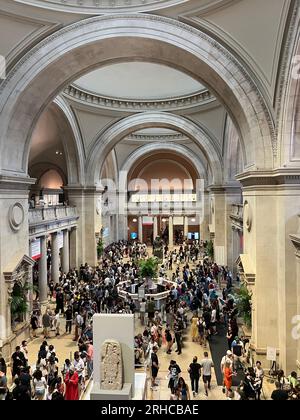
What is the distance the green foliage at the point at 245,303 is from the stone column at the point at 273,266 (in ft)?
1.13

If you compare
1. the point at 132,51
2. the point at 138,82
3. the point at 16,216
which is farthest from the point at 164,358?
the point at 138,82

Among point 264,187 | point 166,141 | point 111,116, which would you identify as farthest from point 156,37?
point 166,141

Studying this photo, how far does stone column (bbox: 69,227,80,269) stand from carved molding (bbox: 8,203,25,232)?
388 inches

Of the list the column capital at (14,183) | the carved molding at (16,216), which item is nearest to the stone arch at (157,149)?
the column capital at (14,183)

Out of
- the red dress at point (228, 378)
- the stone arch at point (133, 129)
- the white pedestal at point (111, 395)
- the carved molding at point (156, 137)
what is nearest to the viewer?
the white pedestal at point (111, 395)

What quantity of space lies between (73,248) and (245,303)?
1366 centimetres

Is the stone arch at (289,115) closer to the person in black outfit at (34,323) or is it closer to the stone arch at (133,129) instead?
the person in black outfit at (34,323)

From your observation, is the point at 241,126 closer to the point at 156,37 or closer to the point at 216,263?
the point at 156,37

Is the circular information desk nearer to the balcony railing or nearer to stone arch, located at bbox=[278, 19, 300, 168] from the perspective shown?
the balcony railing

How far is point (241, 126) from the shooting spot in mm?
12031

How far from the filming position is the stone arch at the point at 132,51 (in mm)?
10781

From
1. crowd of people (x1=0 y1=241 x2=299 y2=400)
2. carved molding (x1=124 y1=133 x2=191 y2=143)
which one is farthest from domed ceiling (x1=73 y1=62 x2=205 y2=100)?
crowd of people (x1=0 y1=241 x2=299 y2=400)

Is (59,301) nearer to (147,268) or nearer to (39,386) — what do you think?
(147,268)

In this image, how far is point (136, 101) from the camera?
78.9 ft
